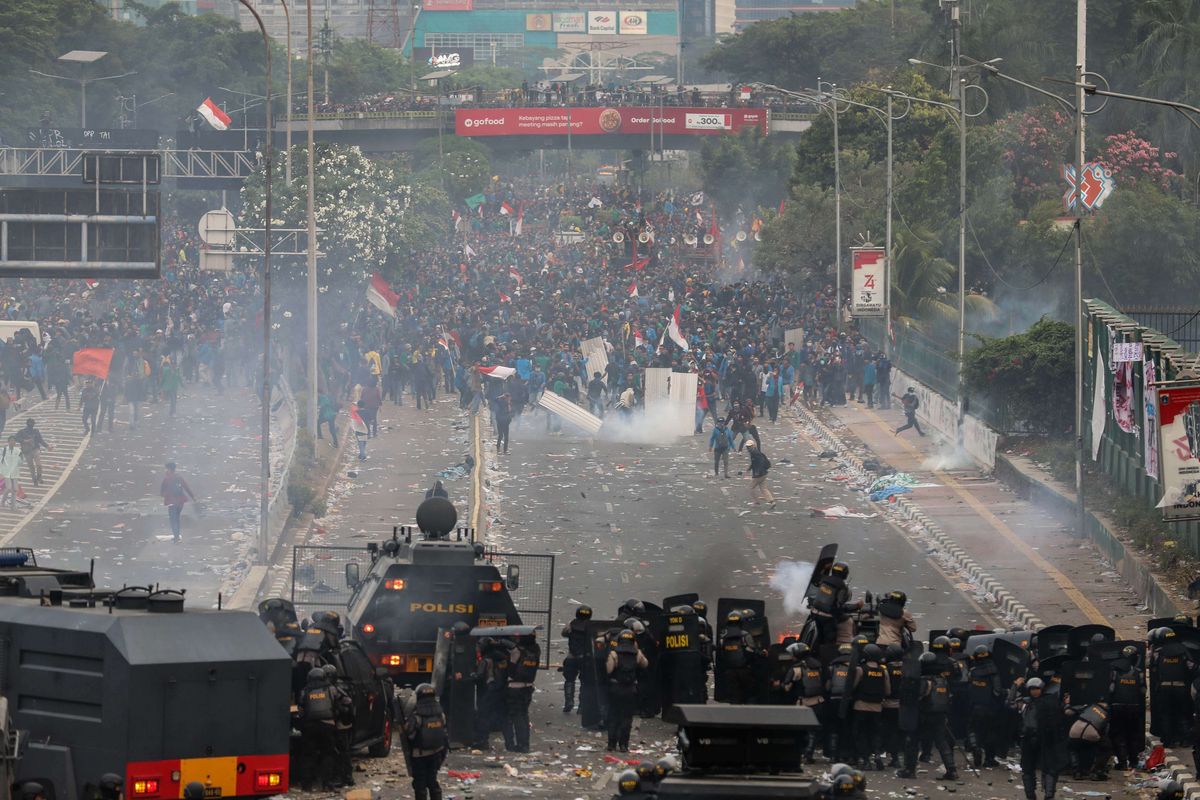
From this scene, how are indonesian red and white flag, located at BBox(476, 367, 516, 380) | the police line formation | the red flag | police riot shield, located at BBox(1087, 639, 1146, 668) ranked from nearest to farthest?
the police line formation, police riot shield, located at BBox(1087, 639, 1146, 668), the red flag, indonesian red and white flag, located at BBox(476, 367, 516, 380)

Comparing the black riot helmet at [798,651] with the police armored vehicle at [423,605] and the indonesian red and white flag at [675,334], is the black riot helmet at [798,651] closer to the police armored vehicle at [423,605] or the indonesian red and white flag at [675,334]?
the police armored vehicle at [423,605]

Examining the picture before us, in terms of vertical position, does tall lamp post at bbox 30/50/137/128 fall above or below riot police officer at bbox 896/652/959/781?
above

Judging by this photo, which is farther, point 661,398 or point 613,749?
point 661,398

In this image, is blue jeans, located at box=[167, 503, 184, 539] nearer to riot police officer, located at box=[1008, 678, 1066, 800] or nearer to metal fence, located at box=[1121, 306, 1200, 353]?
riot police officer, located at box=[1008, 678, 1066, 800]

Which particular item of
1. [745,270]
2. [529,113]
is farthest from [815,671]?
[529,113]

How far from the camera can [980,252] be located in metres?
59.3

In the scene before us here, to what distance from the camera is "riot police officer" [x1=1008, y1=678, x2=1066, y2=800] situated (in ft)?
64.2

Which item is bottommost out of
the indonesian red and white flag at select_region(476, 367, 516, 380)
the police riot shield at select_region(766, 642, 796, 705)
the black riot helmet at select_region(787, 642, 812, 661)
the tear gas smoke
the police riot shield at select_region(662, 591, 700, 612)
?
the tear gas smoke

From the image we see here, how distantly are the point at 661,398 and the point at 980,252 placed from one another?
16.7 m

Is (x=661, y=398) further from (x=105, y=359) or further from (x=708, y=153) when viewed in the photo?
(x=708, y=153)

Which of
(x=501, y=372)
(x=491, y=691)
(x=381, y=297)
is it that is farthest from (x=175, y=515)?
(x=381, y=297)

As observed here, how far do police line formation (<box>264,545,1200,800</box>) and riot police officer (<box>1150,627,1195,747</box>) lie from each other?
1cm

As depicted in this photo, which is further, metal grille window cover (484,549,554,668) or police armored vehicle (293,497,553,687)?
metal grille window cover (484,549,554,668)

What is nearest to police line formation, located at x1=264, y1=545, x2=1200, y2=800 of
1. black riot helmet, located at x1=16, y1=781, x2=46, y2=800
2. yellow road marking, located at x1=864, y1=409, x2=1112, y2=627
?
black riot helmet, located at x1=16, y1=781, x2=46, y2=800
